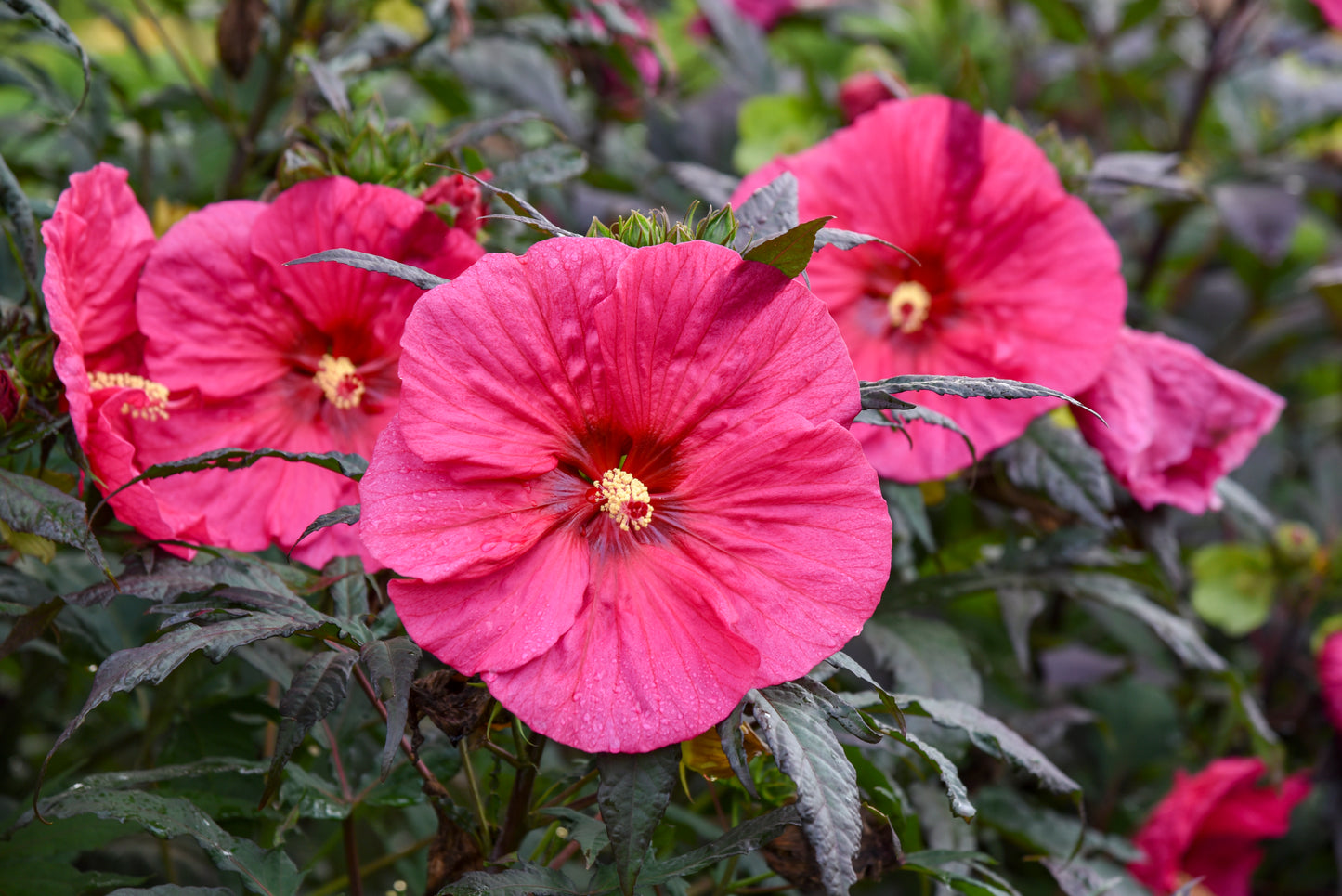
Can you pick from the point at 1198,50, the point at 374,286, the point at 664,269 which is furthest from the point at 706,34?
the point at 664,269

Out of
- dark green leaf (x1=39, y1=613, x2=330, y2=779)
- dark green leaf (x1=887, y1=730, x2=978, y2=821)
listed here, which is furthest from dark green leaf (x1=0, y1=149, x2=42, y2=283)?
dark green leaf (x1=887, y1=730, x2=978, y2=821)

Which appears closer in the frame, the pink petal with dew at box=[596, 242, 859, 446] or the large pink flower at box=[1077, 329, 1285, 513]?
the pink petal with dew at box=[596, 242, 859, 446]

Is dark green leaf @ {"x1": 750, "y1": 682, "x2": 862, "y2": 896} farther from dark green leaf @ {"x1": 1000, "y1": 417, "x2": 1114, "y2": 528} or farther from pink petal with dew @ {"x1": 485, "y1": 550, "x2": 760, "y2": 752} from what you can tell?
dark green leaf @ {"x1": 1000, "y1": 417, "x2": 1114, "y2": 528}

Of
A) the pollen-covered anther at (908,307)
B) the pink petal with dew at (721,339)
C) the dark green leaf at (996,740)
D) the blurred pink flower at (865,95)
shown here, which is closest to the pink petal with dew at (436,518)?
the pink petal with dew at (721,339)

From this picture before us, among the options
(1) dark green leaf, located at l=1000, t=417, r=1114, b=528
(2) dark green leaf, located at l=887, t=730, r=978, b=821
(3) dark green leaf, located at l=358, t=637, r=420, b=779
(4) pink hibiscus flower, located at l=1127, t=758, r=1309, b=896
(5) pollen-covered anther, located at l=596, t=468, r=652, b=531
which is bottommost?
(4) pink hibiscus flower, located at l=1127, t=758, r=1309, b=896

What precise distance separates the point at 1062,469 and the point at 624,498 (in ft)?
1.77

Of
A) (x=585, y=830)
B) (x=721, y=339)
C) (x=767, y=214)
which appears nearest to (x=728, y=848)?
(x=585, y=830)

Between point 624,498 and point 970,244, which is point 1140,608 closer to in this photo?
point 970,244

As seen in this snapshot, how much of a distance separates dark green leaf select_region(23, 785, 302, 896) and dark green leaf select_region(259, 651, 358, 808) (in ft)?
0.37

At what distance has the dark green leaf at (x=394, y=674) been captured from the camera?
594mm

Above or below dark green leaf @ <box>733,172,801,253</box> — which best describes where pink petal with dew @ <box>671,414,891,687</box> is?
below

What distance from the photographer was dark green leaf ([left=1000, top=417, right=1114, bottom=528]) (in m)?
1.03

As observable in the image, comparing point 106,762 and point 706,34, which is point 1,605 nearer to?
point 106,762

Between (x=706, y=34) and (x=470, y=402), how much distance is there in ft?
5.66
